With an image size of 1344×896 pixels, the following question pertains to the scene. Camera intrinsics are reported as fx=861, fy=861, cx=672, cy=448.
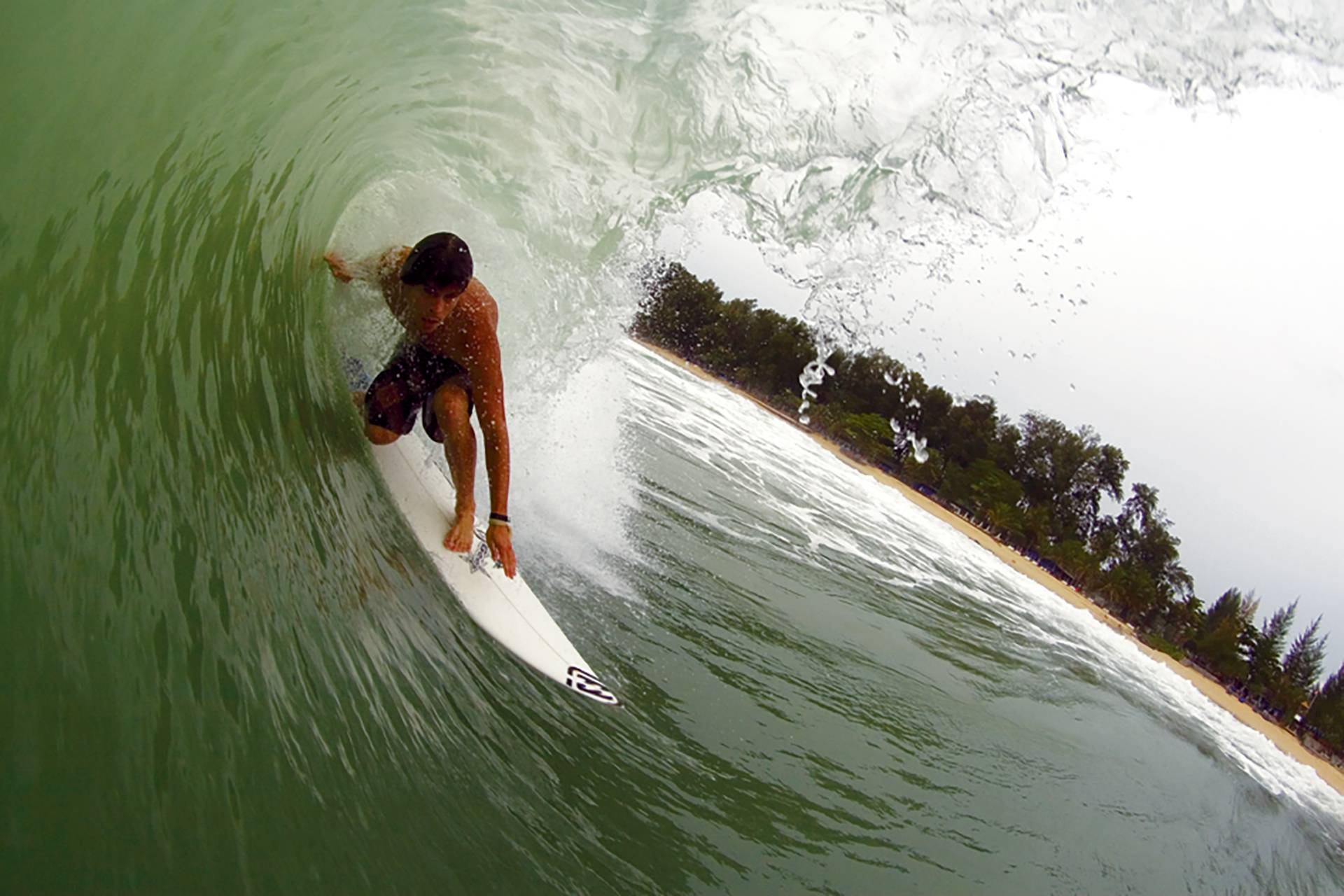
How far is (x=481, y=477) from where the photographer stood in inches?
256

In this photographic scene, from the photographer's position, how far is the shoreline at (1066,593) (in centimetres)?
4319

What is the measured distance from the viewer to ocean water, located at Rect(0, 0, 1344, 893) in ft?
8.50

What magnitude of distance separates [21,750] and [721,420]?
2540cm

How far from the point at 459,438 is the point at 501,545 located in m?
0.58

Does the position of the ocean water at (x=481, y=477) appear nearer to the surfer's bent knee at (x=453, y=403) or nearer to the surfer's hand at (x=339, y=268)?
the surfer's hand at (x=339, y=268)

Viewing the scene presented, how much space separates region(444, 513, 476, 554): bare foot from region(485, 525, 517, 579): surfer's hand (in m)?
0.19

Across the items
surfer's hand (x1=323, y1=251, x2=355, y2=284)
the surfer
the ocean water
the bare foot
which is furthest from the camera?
surfer's hand (x1=323, y1=251, x2=355, y2=284)

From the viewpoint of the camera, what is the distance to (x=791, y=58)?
6543 millimetres

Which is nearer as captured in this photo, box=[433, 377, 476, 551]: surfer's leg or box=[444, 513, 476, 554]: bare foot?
box=[433, 377, 476, 551]: surfer's leg

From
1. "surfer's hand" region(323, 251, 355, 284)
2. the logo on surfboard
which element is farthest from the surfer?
"surfer's hand" region(323, 251, 355, 284)

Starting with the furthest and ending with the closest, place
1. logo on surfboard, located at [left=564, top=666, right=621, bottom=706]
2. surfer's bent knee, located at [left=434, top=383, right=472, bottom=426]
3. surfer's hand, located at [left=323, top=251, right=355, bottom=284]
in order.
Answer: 1. surfer's hand, located at [left=323, top=251, right=355, bottom=284]
2. logo on surfboard, located at [left=564, top=666, right=621, bottom=706]
3. surfer's bent knee, located at [left=434, top=383, right=472, bottom=426]

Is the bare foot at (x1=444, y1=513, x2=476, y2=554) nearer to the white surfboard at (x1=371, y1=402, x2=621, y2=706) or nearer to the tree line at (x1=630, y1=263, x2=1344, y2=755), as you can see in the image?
the white surfboard at (x1=371, y1=402, x2=621, y2=706)

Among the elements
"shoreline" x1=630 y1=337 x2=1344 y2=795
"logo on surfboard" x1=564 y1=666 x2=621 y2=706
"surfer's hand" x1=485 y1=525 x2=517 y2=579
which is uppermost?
"shoreline" x1=630 y1=337 x2=1344 y2=795

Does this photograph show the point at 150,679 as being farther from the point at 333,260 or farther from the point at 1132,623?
the point at 1132,623
